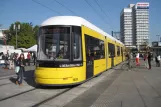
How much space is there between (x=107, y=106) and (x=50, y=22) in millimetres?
5590

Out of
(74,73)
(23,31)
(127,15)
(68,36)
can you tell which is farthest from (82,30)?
(127,15)

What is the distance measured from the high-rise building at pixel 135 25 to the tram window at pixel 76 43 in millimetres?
106042

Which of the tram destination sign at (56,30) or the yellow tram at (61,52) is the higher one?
the tram destination sign at (56,30)

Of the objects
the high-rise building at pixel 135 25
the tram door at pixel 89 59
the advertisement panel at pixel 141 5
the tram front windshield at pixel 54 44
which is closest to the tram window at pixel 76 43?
the tram front windshield at pixel 54 44

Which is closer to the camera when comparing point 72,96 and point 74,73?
point 72,96

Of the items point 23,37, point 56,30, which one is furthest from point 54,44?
point 23,37

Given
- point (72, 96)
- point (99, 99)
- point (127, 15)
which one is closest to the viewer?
point (99, 99)

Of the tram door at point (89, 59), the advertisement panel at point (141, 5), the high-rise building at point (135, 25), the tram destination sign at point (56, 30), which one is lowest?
the tram door at point (89, 59)

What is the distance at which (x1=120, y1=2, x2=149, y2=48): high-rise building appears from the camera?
11762 cm

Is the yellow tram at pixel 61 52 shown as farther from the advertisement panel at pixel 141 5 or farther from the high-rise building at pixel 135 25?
the advertisement panel at pixel 141 5

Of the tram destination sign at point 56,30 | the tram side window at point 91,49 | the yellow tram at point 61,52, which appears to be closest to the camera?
the yellow tram at point 61,52

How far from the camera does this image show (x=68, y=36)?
1123 cm

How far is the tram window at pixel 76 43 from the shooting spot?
11344 millimetres

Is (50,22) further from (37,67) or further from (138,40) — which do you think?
(138,40)
